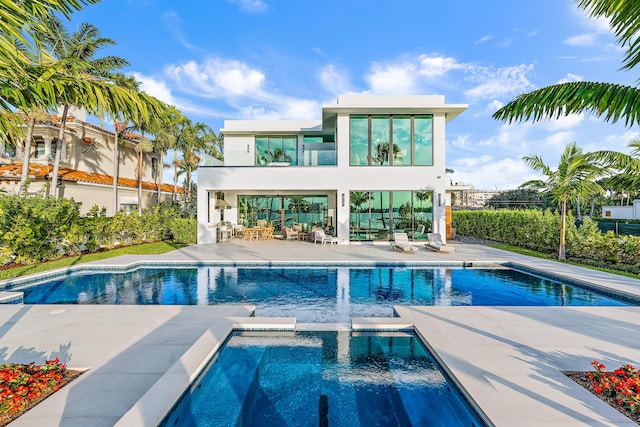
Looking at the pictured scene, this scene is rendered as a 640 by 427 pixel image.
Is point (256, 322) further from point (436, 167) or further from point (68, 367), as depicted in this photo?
point (436, 167)

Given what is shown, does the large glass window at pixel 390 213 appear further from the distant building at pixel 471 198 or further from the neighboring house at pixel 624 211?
the neighboring house at pixel 624 211

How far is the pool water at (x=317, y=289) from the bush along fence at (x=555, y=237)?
3623 mm

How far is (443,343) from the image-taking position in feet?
15.1

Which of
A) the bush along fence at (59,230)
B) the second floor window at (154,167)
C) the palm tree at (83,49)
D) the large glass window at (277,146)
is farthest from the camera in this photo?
the second floor window at (154,167)

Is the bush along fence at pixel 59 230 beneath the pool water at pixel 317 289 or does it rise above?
above

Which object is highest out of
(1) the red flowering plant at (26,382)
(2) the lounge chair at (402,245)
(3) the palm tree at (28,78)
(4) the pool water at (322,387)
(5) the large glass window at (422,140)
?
(5) the large glass window at (422,140)

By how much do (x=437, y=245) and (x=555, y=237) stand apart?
16.8 feet

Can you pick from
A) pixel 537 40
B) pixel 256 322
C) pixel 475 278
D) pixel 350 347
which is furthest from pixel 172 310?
pixel 537 40

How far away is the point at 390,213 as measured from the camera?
1673cm

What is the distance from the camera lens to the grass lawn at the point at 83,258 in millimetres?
9195

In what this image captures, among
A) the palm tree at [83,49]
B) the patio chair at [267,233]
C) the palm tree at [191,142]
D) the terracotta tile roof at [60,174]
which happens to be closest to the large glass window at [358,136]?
the patio chair at [267,233]

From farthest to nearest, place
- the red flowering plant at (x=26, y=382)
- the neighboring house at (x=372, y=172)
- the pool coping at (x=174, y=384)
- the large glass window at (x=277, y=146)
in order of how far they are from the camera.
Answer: the large glass window at (x=277, y=146), the neighboring house at (x=372, y=172), the red flowering plant at (x=26, y=382), the pool coping at (x=174, y=384)

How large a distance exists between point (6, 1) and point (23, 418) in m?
3.63

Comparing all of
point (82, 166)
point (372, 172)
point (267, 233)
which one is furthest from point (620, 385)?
point (82, 166)
